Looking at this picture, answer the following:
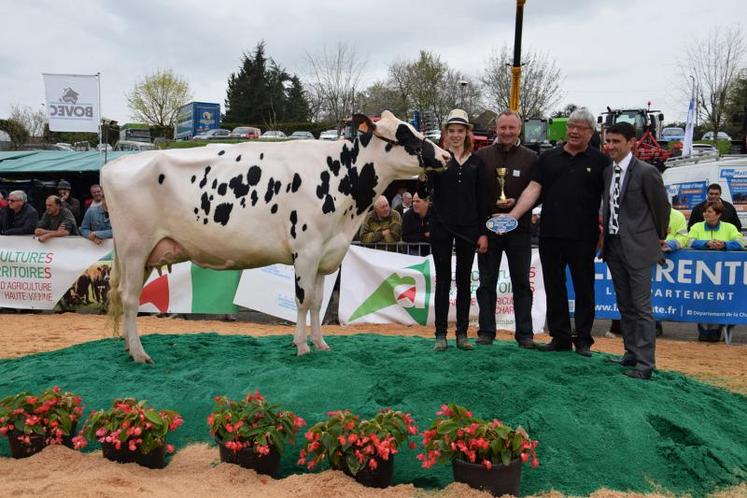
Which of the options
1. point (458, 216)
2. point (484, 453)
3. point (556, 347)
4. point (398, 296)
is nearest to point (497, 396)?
point (484, 453)

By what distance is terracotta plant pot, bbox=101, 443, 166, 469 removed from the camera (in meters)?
4.12

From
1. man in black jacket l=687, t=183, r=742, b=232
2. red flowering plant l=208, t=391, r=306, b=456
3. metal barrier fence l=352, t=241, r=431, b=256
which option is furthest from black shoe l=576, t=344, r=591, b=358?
man in black jacket l=687, t=183, r=742, b=232

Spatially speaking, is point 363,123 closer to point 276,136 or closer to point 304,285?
point 304,285

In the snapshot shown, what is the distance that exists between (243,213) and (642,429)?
12.7 ft

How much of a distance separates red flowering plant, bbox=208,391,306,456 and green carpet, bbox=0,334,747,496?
285 mm

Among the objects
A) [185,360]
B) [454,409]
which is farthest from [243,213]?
[454,409]

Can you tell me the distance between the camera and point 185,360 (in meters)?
6.26

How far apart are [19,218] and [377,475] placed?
1104cm

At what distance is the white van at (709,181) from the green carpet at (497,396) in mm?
9852

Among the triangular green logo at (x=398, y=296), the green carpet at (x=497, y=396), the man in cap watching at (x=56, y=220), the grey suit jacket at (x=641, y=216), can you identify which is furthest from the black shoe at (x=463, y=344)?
the man in cap watching at (x=56, y=220)

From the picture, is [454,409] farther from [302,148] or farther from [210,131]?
[210,131]

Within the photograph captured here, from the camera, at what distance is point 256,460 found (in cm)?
403

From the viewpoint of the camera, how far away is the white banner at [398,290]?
34.0ft

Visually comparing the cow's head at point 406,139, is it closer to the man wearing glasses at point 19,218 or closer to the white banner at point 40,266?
the white banner at point 40,266
